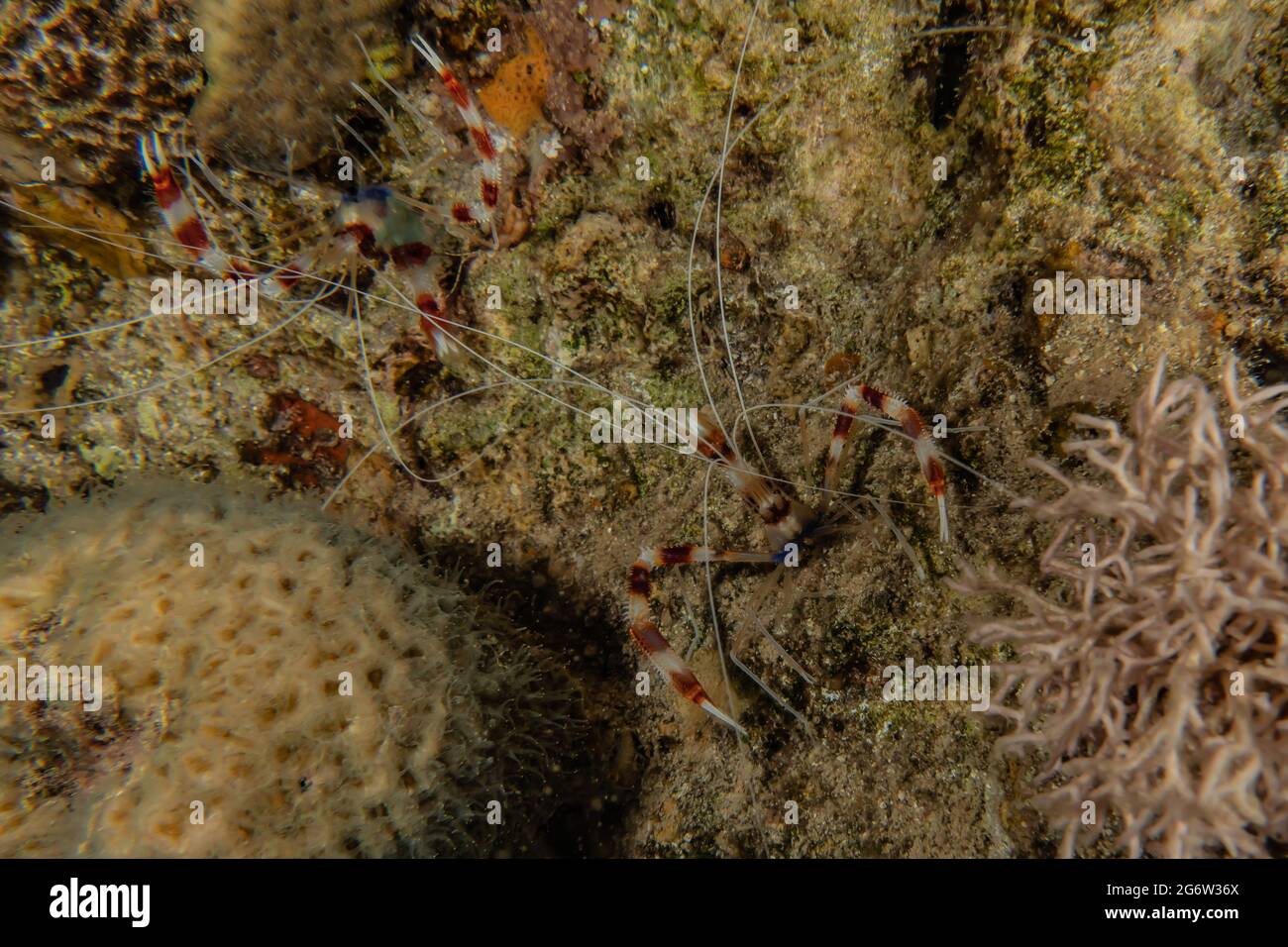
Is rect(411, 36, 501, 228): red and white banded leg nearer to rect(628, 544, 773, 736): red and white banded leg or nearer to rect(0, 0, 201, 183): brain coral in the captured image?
rect(0, 0, 201, 183): brain coral

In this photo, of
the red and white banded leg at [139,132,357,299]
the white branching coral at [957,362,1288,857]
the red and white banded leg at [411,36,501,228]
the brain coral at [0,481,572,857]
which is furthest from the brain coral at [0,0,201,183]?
the white branching coral at [957,362,1288,857]

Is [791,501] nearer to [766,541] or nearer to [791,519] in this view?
[791,519]

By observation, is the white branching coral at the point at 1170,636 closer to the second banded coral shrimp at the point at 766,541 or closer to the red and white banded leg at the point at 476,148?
the second banded coral shrimp at the point at 766,541

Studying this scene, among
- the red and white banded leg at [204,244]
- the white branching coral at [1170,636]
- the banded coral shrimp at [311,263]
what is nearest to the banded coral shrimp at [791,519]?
the white branching coral at [1170,636]

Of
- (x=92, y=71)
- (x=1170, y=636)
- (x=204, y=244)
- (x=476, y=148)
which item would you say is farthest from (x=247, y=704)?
(x=1170, y=636)
